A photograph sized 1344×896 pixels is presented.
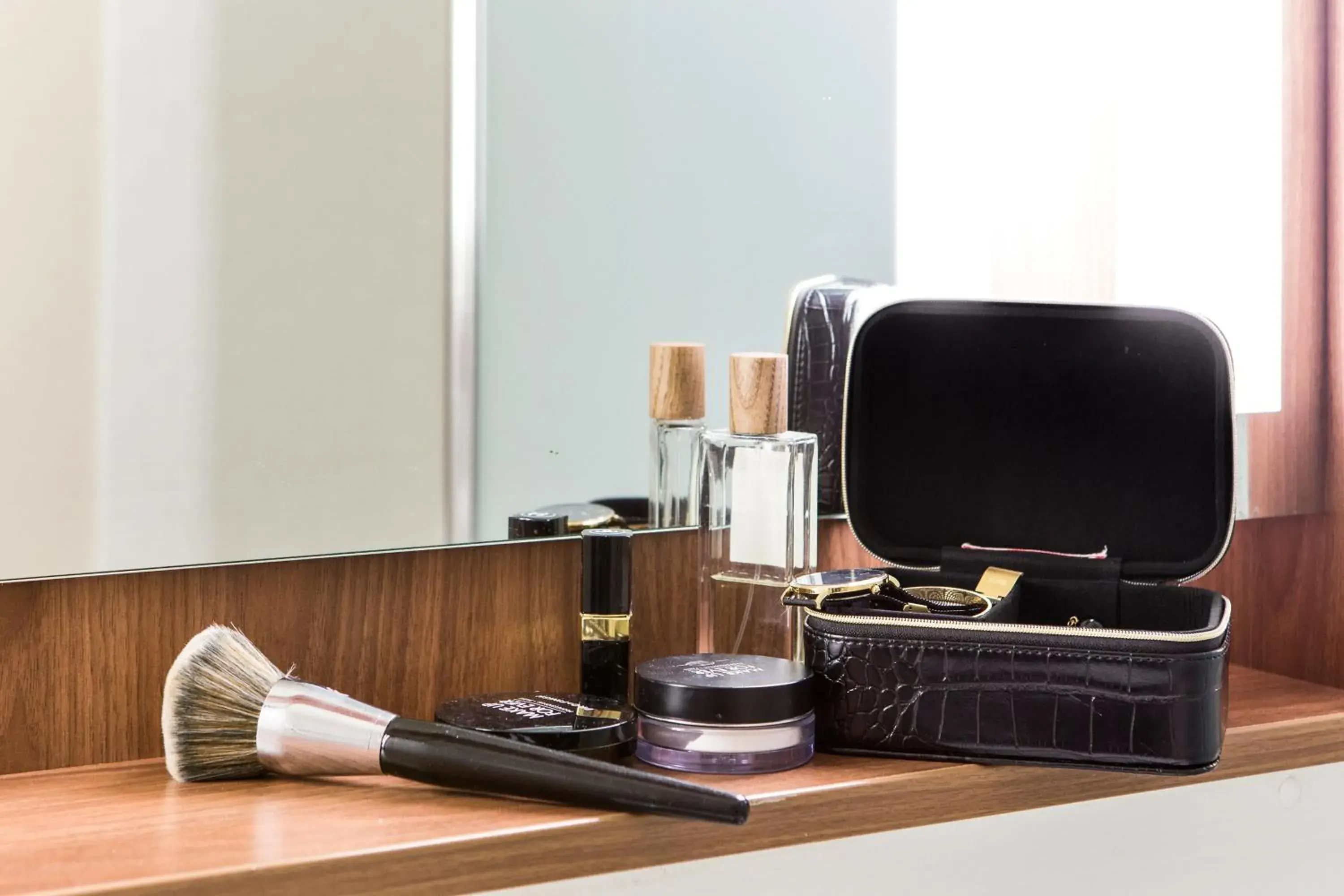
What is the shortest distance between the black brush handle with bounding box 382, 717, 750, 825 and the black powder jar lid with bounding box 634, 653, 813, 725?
0.05 m

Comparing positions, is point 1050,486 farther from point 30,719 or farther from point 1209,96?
point 30,719

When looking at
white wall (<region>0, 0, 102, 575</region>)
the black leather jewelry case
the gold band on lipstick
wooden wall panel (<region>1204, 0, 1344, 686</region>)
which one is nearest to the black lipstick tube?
the gold band on lipstick

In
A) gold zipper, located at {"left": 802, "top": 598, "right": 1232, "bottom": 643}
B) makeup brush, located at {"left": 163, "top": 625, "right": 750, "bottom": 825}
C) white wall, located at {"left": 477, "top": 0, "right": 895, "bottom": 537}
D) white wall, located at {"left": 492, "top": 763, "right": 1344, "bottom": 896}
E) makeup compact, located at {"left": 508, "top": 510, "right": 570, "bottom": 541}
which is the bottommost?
white wall, located at {"left": 492, "top": 763, "right": 1344, "bottom": 896}

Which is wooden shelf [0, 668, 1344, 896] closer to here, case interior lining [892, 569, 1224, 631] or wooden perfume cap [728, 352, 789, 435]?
case interior lining [892, 569, 1224, 631]

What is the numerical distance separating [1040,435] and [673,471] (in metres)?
0.21

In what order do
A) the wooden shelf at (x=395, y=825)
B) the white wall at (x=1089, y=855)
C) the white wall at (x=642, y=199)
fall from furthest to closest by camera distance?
the white wall at (x=642, y=199)
the white wall at (x=1089, y=855)
the wooden shelf at (x=395, y=825)

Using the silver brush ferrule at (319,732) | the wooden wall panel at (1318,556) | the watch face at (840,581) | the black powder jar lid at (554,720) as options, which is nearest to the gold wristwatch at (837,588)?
the watch face at (840,581)

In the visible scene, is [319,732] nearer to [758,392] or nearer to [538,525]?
[538,525]

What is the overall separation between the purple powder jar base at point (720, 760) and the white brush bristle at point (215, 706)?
0.18 meters

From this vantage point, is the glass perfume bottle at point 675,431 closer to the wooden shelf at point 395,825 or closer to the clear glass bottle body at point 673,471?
the clear glass bottle body at point 673,471

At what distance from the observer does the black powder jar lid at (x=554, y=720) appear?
0.61 m

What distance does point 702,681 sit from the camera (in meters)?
0.63

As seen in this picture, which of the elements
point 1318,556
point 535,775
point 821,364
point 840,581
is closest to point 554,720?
point 535,775

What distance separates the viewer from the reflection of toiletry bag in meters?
0.80
